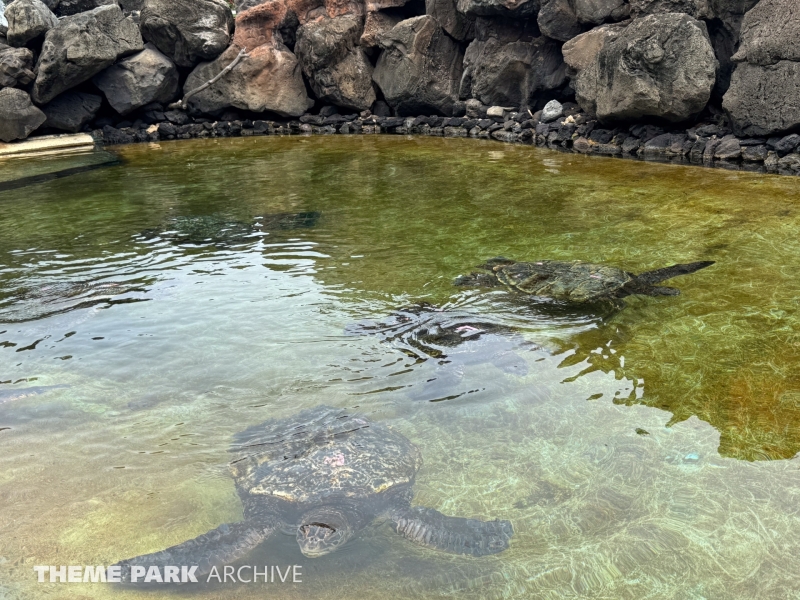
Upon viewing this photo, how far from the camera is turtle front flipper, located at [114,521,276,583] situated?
3053mm

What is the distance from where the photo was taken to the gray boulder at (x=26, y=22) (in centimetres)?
1645

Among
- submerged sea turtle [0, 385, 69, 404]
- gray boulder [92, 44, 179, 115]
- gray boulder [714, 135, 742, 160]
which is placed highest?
gray boulder [92, 44, 179, 115]

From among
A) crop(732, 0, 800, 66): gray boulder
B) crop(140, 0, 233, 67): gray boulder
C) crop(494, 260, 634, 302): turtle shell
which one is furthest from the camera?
crop(140, 0, 233, 67): gray boulder

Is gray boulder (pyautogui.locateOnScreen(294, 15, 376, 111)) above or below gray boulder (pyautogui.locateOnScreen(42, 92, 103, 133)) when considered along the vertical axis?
above

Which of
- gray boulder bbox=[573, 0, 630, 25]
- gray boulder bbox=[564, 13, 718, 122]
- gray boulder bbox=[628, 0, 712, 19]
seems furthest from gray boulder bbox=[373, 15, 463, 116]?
gray boulder bbox=[628, 0, 712, 19]

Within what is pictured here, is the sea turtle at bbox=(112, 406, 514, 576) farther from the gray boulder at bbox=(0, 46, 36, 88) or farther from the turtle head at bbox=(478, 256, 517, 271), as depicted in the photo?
the gray boulder at bbox=(0, 46, 36, 88)

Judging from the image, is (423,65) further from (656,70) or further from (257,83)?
(656,70)

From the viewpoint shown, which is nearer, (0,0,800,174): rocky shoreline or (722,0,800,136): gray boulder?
(722,0,800,136): gray boulder

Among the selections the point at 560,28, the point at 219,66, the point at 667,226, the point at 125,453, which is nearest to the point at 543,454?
the point at 125,453

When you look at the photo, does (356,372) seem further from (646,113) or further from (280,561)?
(646,113)

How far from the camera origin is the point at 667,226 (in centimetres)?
806

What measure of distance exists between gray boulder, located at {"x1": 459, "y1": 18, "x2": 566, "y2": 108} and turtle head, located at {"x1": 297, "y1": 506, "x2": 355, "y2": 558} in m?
14.1

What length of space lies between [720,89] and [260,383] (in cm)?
1087

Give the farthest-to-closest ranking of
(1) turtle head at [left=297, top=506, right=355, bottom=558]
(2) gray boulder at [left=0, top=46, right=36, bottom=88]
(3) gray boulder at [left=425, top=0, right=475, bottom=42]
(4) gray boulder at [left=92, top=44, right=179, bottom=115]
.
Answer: (4) gray boulder at [left=92, top=44, right=179, bottom=115], (3) gray boulder at [left=425, top=0, right=475, bottom=42], (2) gray boulder at [left=0, top=46, right=36, bottom=88], (1) turtle head at [left=297, top=506, right=355, bottom=558]
